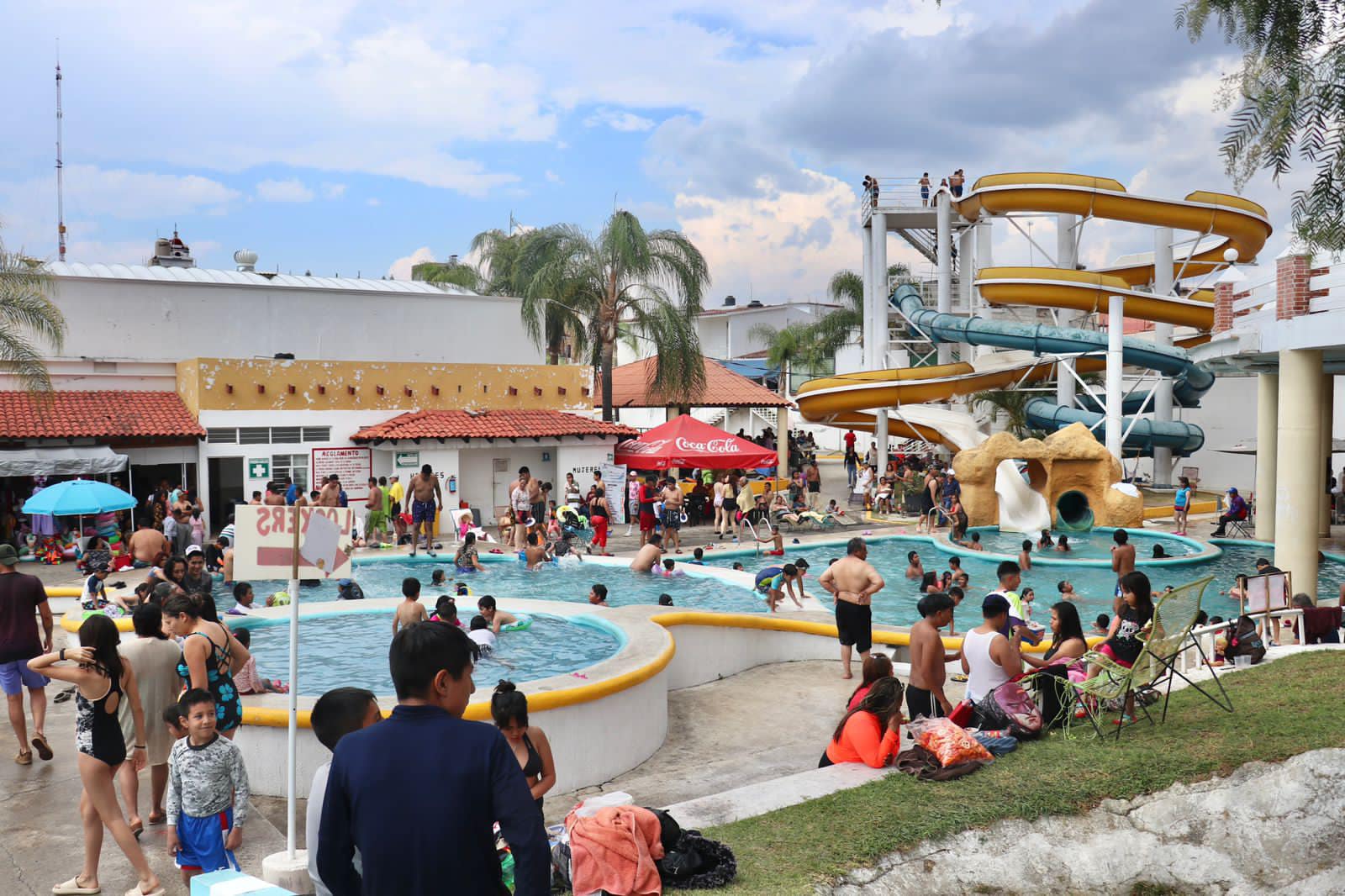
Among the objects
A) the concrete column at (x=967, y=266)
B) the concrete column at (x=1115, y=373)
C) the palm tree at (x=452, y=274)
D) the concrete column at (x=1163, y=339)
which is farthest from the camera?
the palm tree at (x=452, y=274)

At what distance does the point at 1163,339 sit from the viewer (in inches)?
1196

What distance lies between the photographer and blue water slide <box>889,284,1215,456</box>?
26047mm

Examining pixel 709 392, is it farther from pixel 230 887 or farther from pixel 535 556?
pixel 230 887

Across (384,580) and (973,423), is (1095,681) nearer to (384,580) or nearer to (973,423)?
(384,580)

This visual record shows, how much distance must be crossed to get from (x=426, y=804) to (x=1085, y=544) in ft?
70.8

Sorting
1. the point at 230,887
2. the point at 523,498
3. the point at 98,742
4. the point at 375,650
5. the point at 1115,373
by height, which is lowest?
the point at 375,650

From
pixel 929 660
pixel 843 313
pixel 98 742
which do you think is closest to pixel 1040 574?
pixel 929 660

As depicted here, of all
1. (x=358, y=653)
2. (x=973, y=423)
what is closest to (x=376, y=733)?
(x=358, y=653)

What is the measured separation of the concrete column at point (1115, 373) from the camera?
24734 millimetres

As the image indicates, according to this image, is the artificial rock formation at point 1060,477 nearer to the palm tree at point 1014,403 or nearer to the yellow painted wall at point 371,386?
the palm tree at point 1014,403

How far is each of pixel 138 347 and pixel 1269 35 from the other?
25.9m

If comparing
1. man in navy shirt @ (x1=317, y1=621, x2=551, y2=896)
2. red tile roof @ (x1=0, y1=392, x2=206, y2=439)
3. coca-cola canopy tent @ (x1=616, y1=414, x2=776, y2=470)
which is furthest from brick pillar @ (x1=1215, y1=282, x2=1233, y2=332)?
red tile roof @ (x1=0, y1=392, x2=206, y2=439)

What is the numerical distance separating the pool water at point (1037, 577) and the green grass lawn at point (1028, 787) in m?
7.44

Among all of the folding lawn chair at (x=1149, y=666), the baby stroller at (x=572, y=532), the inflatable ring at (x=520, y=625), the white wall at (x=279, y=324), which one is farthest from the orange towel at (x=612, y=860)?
the white wall at (x=279, y=324)
